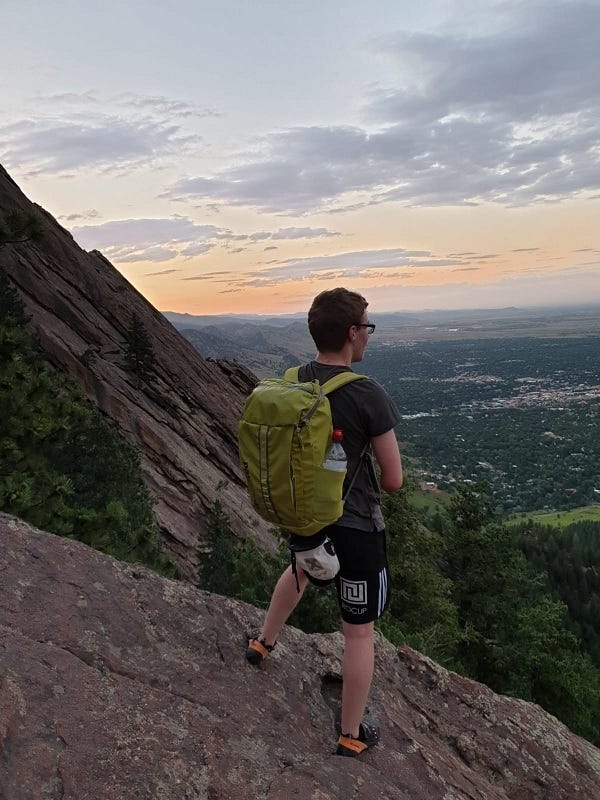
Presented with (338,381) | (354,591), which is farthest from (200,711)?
(338,381)

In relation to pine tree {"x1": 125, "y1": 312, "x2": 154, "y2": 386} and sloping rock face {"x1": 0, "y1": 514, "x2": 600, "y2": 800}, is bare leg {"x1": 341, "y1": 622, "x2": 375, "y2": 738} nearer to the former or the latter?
sloping rock face {"x1": 0, "y1": 514, "x2": 600, "y2": 800}

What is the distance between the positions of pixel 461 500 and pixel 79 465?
1666cm

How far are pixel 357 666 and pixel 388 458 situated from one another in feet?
5.95

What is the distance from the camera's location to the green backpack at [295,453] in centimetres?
368

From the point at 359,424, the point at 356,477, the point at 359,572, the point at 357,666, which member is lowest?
the point at 357,666

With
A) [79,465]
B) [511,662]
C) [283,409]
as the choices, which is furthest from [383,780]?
[511,662]

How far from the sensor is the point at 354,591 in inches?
164

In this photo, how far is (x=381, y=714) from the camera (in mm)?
5281

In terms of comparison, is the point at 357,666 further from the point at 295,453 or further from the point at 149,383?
the point at 149,383

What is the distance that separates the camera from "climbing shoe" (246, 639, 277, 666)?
5109mm

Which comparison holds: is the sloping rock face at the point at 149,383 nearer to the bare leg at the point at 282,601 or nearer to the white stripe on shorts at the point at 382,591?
the bare leg at the point at 282,601

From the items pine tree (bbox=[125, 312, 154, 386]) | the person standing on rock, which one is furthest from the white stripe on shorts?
pine tree (bbox=[125, 312, 154, 386])

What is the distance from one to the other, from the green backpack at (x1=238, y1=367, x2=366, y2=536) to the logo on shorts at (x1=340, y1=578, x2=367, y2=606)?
669 millimetres

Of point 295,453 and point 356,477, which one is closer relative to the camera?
point 295,453
